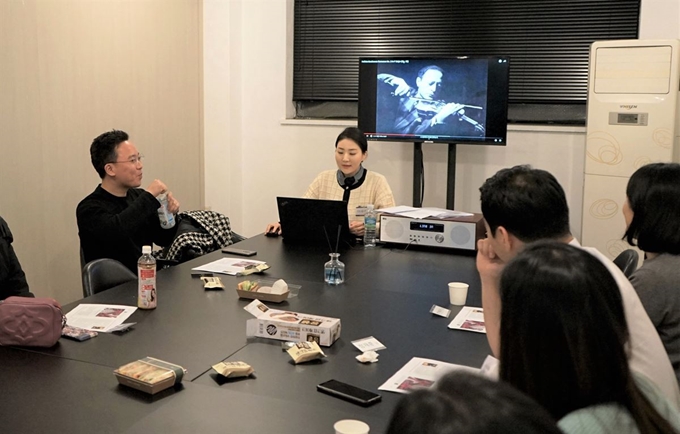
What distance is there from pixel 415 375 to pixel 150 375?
2.25 feet

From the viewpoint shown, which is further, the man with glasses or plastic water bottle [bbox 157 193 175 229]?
plastic water bottle [bbox 157 193 175 229]

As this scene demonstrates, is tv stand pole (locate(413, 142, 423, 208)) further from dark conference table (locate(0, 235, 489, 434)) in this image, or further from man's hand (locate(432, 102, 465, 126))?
dark conference table (locate(0, 235, 489, 434))

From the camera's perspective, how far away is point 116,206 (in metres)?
3.60

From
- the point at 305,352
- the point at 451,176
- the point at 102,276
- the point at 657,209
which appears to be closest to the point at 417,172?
the point at 451,176

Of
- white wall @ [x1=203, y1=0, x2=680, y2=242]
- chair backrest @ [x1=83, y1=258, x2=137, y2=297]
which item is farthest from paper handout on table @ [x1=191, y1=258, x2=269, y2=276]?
white wall @ [x1=203, y1=0, x2=680, y2=242]

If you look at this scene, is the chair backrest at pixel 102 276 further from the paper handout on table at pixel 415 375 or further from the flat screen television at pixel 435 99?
the flat screen television at pixel 435 99

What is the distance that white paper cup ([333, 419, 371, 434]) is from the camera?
146 cm

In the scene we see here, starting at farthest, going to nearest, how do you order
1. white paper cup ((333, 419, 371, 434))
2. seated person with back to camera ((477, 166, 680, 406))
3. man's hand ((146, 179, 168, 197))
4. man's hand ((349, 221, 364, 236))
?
man's hand ((349, 221, 364, 236)), man's hand ((146, 179, 168, 197)), seated person with back to camera ((477, 166, 680, 406)), white paper cup ((333, 419, 371, 434))

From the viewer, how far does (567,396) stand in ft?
3.60

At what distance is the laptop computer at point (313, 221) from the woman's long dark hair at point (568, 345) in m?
2.42

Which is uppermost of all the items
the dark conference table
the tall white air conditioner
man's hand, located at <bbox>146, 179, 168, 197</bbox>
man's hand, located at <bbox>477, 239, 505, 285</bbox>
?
the tall white air conditioner

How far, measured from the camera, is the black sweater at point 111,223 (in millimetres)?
3430

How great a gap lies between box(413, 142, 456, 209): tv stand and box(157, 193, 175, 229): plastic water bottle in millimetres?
1924

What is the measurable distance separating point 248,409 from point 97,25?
3457 mm
